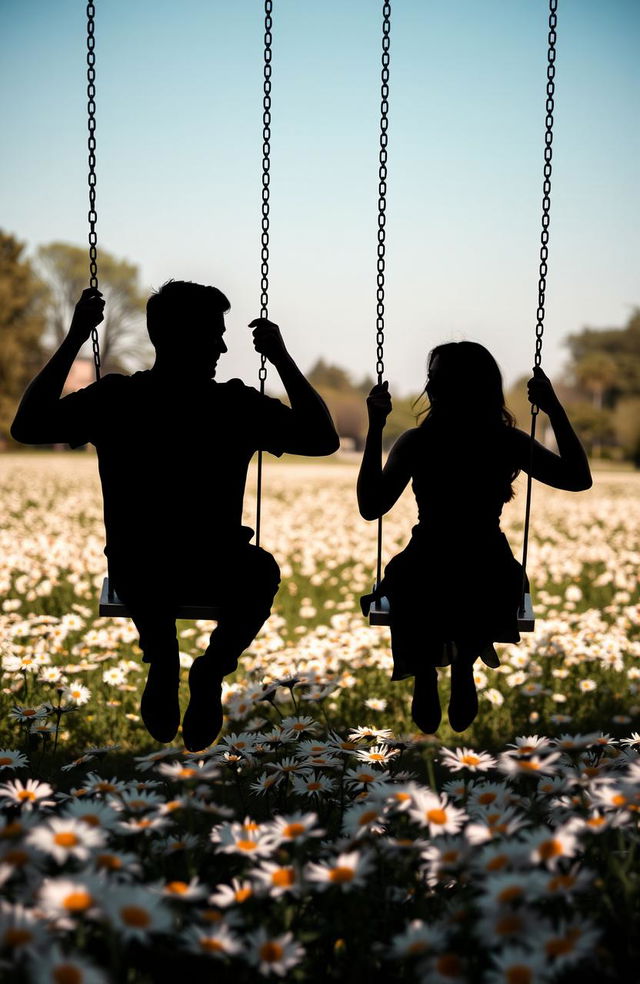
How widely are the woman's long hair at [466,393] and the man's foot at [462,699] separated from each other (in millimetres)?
761

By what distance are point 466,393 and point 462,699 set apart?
1.28 meters

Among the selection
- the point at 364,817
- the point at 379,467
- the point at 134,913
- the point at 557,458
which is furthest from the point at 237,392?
the point at 134,913

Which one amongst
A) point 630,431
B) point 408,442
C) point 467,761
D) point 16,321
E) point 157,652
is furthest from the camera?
point 630,431

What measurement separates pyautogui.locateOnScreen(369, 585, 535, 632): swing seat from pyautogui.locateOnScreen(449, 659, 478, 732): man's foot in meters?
0.33

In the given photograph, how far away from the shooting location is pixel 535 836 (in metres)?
2.04

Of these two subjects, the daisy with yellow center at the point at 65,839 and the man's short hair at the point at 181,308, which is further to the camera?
the man's short hair at the point at 181,308

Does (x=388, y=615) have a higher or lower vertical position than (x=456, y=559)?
lower

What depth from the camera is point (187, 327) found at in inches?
132

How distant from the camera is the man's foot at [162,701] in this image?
138 inches

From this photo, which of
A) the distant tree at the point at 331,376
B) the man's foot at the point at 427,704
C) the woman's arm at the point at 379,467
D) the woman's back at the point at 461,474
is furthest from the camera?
the distant tree at the point at 331,376

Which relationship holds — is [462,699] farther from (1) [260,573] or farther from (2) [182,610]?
(2) [182,610]

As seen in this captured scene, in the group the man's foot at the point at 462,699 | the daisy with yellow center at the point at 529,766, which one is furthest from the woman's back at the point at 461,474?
the daisy with yellow center at the point at 529,766

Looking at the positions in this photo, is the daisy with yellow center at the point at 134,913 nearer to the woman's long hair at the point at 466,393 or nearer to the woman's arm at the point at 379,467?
the woman's arm at the point at 379,467

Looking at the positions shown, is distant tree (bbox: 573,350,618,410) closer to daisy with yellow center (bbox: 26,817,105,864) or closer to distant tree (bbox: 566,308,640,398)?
distant tree (bbox: 566,308,640,398)
